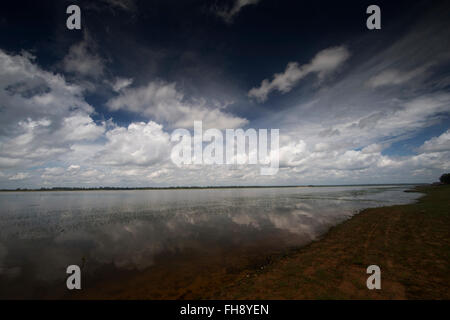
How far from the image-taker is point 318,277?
9.54 m

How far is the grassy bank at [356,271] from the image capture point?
8.13 metres

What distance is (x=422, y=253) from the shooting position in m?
12.2

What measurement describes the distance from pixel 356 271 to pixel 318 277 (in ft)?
8.35

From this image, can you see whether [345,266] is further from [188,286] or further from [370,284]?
[188,286]

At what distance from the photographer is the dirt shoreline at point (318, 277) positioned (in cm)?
823

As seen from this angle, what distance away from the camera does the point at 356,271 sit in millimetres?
10109

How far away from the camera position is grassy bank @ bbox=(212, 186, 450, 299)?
813 cm

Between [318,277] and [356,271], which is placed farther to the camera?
[356,271]

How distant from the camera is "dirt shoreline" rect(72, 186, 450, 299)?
27.0ft

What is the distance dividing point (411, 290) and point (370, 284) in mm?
1486
